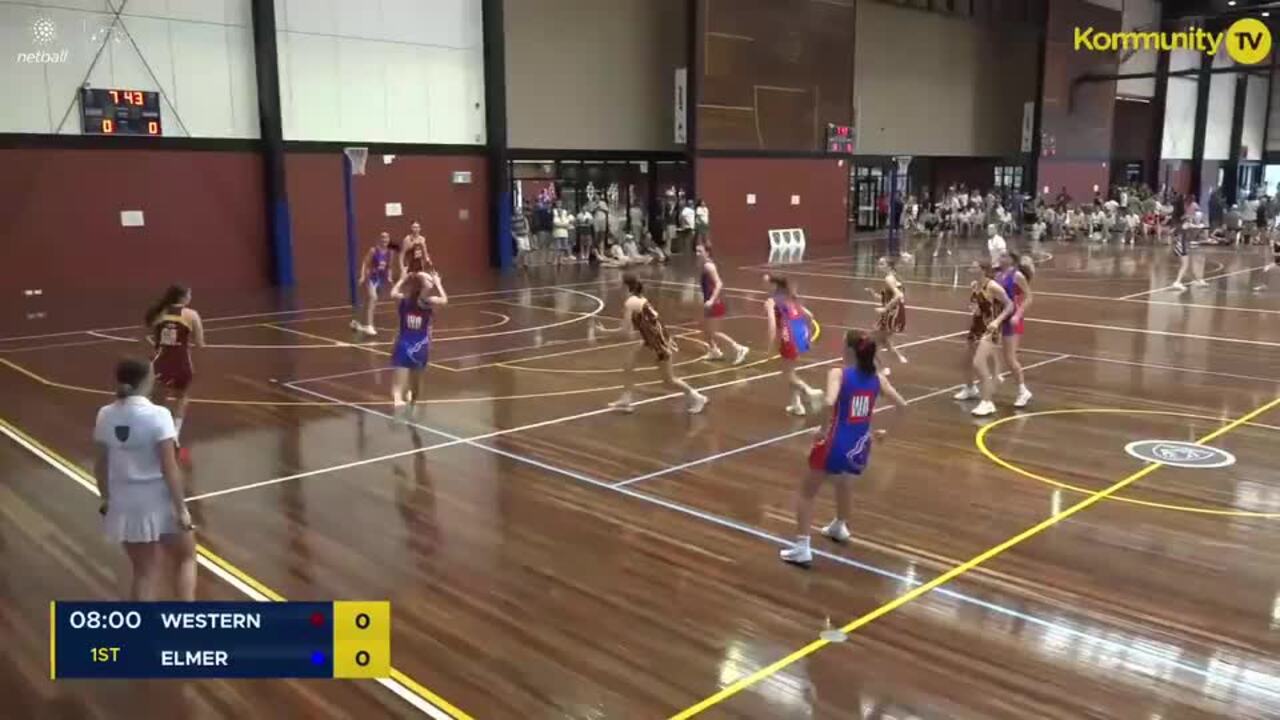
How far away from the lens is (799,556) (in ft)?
23.1

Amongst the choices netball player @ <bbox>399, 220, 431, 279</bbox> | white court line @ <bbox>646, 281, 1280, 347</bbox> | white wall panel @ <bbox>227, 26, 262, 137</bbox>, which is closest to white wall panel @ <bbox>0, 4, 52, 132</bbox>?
white wall panel @ <bbox>227, 26, 262, 137</bbox>

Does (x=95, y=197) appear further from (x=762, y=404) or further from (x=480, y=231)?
(x=762, y=404)

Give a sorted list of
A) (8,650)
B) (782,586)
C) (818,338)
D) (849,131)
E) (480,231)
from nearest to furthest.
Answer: (8,650) → (782,586) → (818,338) → (480,231) → (849,131)

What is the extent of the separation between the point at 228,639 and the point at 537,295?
18177 mm

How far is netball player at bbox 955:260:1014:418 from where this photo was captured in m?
11.0

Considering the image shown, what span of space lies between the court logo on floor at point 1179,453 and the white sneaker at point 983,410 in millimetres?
1550

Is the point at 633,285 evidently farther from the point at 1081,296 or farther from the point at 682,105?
the point at 682,105

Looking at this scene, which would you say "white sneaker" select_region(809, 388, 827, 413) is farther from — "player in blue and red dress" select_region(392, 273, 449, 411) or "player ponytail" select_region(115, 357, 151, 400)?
"player ponytail" select_region(115, 357, 151, 400)

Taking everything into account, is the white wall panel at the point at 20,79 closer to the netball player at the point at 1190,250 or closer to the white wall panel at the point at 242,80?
the white wall panel at the point at 242,80

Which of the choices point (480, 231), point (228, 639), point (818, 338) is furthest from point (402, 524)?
point (480, 231)

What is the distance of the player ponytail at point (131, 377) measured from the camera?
5.04 meters

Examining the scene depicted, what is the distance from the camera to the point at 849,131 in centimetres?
3712

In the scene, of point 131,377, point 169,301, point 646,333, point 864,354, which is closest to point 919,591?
point 864,354

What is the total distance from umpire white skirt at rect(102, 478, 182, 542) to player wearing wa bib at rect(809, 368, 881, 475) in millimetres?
3993
